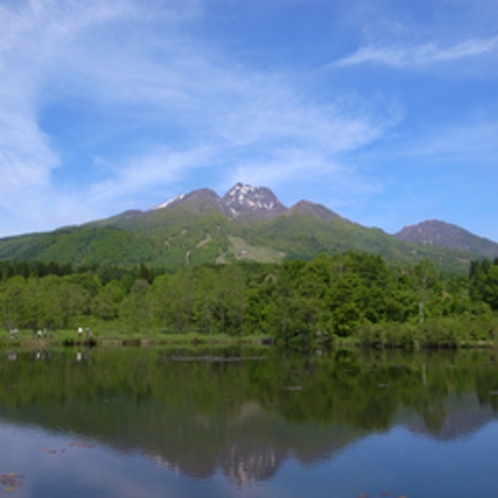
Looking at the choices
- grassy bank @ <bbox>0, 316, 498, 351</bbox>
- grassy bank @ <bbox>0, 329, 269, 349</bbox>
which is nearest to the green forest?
grassy bank @ <bbox>0, 316, 498, 351</bbox>

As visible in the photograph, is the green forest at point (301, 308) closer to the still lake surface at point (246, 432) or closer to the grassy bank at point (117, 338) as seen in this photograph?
the grassy bank at point (117, 338)

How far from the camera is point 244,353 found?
204 ft

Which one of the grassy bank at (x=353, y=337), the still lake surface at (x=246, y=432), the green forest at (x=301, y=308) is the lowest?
the still lake surface at (x=246, y=432)

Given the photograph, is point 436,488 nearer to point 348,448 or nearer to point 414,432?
point 348,448

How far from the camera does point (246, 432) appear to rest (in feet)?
75.3

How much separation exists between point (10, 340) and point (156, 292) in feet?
102

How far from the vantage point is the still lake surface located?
16.6 metres

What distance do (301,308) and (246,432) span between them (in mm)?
50770

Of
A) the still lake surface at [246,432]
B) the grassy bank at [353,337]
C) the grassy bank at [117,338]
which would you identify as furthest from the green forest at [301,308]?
the still lake surface at [246,432]

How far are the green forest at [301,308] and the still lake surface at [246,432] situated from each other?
30.1 metres

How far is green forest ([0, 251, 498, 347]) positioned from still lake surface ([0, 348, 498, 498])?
30.1m

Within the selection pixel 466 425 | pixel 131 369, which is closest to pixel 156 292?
pixel 131 369

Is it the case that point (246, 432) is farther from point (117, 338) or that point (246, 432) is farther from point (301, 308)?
point (117, 338)

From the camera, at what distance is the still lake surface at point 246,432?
16.6 m
